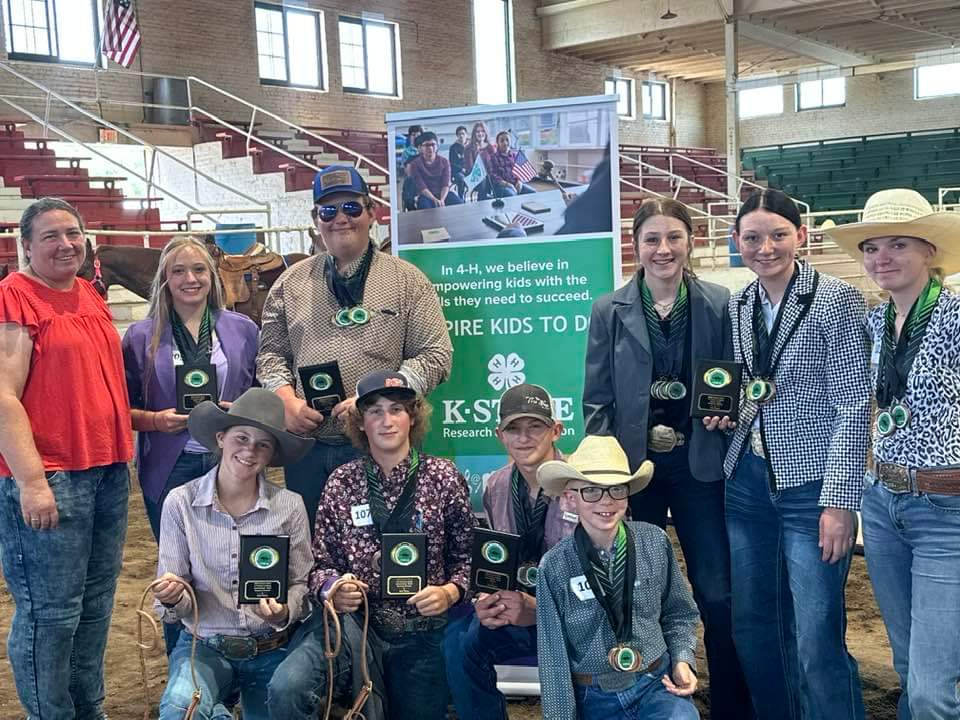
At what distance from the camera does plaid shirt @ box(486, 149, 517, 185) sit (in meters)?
3.66

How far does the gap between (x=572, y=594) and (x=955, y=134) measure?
73.7ft

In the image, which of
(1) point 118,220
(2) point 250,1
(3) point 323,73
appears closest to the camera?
(1) point 118,220

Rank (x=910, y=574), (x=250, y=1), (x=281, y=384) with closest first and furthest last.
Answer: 1. (x=910, y=574)
2. (x=281, y=384)
3. (x=250, y=1)

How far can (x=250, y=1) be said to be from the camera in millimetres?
16078

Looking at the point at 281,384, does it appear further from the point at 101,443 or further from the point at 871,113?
the point at 871,113

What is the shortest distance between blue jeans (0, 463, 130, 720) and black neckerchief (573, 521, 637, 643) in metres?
1.42

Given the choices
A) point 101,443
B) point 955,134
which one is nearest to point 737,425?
point 101,443

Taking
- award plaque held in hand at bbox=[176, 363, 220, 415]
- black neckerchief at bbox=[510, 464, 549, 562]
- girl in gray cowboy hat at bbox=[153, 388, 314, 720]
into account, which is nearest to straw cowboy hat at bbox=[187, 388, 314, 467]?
girl in gray cowboy hat at bbox=[153, 388, 314, 720]

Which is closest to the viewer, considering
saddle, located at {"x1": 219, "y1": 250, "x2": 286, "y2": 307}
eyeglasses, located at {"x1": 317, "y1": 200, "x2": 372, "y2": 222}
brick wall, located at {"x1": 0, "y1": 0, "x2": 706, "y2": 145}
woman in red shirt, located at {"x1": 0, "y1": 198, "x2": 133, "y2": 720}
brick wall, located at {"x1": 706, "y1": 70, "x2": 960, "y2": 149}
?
woman in red shirt, located at {"x1": 0, "y1": 198, "x2": 133, "y2": 720}

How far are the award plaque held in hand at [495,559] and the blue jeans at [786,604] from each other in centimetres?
60

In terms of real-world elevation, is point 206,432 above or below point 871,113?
below

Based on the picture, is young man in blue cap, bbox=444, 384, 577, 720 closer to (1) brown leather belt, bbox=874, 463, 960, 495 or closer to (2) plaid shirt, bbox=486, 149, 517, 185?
(1) brown leather belt, bbox=874, 463, 960, 495

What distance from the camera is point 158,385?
324cm

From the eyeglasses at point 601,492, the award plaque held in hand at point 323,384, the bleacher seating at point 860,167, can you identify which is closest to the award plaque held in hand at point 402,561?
the eyeglasses at point 601,492
